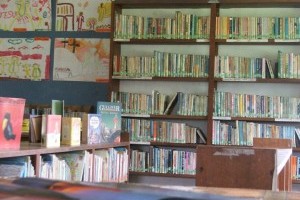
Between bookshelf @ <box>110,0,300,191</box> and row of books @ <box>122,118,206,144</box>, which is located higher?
bookshelf @ <box>110,0,300,191</box>

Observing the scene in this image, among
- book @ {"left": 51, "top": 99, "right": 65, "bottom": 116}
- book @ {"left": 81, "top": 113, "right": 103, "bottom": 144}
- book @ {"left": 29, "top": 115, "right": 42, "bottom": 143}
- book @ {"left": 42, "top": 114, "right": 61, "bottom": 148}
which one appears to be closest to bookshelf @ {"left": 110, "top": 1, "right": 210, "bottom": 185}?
book @ {"left": 81, "top": 113, "right": 103, "bottom": 144}

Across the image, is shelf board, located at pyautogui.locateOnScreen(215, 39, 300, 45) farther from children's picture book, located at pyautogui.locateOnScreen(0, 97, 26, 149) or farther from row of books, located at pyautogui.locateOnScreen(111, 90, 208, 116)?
children's picture book, located at pyautogui.locateOnScreen(0, 97, 26, 149)

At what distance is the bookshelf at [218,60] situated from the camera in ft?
15.3

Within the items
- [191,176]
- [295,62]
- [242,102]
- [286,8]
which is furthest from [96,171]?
[286,8]

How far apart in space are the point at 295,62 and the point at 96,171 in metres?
2.22

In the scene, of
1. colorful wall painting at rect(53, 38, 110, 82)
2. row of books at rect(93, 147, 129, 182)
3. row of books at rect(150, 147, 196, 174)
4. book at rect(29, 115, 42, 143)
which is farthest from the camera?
colorful wall painting at rect(53, 38, 110, 82)

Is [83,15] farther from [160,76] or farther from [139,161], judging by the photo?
[139,161]

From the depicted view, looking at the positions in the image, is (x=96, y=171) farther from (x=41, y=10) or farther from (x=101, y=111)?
(x=41, y=10)

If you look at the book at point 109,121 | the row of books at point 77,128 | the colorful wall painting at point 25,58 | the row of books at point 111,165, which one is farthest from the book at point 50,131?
the colorful wall painting at point 25,58

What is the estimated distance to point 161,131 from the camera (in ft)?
16.0

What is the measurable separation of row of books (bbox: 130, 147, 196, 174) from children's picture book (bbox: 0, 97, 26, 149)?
2359 mm

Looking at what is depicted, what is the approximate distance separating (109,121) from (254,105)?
1.55 meters

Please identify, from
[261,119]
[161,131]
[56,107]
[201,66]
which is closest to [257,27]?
[201,66]

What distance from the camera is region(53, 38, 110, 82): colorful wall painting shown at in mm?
5355
